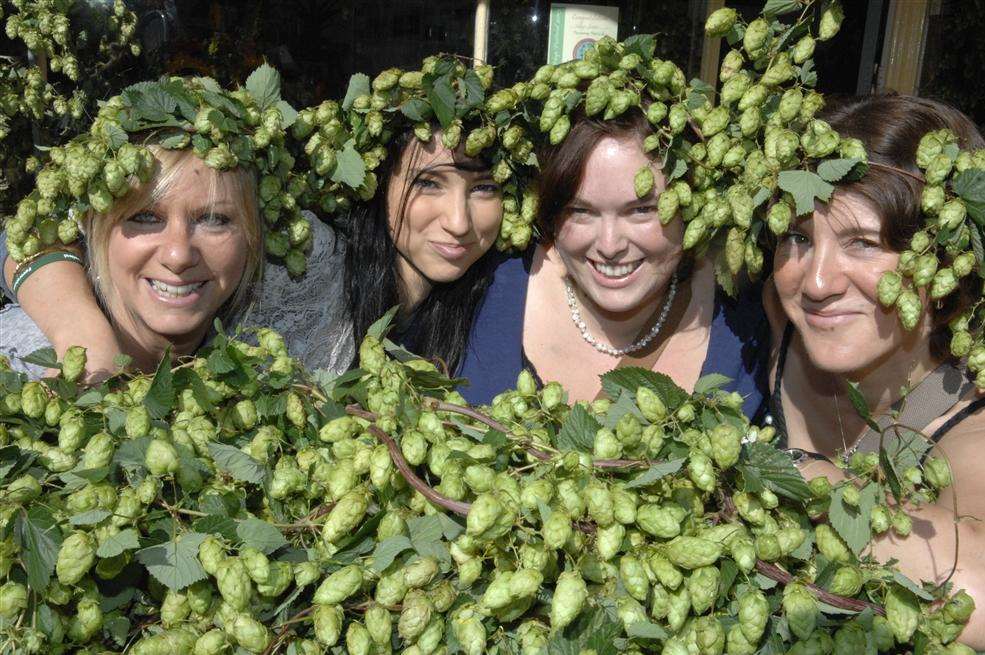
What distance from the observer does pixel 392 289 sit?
2.69m

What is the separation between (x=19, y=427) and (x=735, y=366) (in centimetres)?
204

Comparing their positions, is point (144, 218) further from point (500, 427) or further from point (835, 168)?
point (835, 168)

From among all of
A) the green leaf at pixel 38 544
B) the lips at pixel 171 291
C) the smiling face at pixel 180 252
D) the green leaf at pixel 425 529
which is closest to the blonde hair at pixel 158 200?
the smiling face at pixel 180 252

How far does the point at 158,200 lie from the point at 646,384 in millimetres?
1459

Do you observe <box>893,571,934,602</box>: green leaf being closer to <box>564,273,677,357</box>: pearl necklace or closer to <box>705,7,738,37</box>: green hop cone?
<box>705,7,738,37</box>: green hop cone

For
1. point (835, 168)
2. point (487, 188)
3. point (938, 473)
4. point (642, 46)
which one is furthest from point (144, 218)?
point (938, 473)

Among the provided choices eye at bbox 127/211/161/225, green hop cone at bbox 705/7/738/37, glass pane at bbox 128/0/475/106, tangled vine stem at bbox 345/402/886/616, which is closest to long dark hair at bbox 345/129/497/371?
eye at bbox 127/211/161/225

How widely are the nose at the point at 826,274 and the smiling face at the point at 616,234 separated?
0.51 metres

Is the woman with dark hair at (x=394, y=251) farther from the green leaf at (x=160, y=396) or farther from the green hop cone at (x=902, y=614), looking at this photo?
the green hop cone at (x=902, y=614)

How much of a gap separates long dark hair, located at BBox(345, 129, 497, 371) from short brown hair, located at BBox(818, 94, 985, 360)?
4.01ft

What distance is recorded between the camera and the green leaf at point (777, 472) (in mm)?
1218

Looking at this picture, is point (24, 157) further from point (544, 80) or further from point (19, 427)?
point (19, 427)

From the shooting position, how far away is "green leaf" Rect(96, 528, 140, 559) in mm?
1074

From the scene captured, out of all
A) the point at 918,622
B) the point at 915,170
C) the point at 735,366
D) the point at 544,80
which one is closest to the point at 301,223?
the point at 544,80
